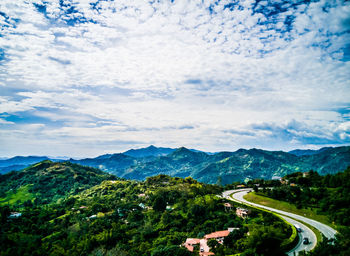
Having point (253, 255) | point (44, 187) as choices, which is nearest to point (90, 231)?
point (253, 255)

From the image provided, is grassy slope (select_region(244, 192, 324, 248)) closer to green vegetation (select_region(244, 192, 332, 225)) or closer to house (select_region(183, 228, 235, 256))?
green vegetation (select_region(244, 192, 332, 225))

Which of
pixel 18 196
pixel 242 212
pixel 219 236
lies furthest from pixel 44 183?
pixel 242 212

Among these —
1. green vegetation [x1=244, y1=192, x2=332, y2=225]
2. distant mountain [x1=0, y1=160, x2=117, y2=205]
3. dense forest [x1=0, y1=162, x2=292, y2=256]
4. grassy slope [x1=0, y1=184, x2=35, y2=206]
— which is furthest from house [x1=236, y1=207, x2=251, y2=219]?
grassy slope [x1=0, y1=184, x2=35, y2=206]

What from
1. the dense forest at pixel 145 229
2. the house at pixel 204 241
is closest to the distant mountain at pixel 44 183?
the dense forest at pixel 145 229

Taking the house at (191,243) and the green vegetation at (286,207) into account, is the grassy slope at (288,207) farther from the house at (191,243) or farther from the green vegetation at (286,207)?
the house at (191,243)

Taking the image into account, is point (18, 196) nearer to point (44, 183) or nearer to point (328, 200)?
point (44, 183)

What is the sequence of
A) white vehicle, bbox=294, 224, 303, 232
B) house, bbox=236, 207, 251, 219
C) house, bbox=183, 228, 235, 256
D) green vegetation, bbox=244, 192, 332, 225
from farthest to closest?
house, bbox=236, 207, 251, 219 < green vegetation, bbox=244, 192, 332, 225 < white vehicle, bbox=294, 224, 303, 232 < house, bbox=183, 228, 235, 256

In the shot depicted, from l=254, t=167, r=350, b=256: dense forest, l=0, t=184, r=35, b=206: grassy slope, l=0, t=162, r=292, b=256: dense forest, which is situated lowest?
l=0, t=184, r=35, b=206: grassy slope

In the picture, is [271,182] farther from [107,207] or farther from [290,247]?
[107,207]
